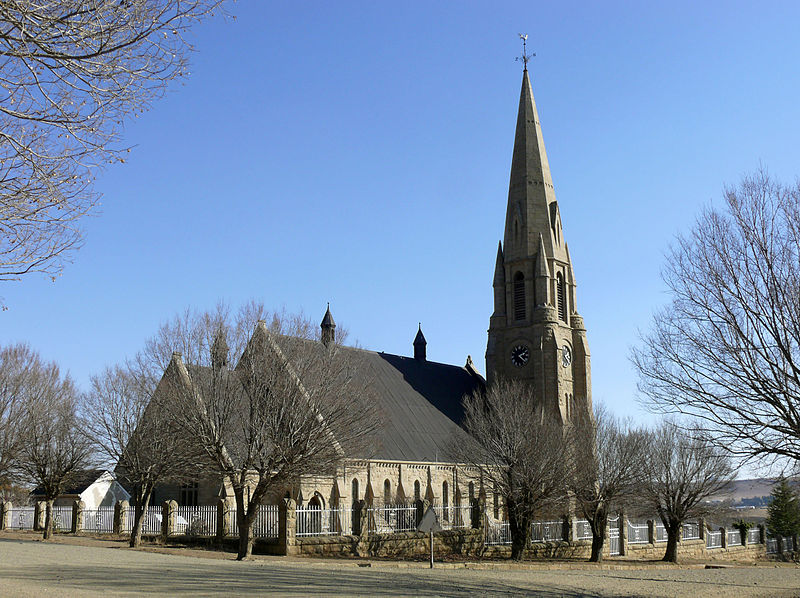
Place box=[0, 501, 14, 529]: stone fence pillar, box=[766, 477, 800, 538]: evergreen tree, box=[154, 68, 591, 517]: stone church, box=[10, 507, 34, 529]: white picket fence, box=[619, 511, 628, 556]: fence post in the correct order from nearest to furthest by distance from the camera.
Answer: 1. box=[0, 501, 14, 529]: stone fence pillar
2. box=[10, 507, 34, 529]: white picket fence
3. box=[619, 511, 628, 556]: fence post
4. box=[154, 68, 591, 517]: stone church
5. box=[766, 477, 800, 538]: evergreen tree

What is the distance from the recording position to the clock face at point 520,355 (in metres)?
55.9

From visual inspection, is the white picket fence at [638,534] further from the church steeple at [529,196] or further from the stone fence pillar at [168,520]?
the stone fence pillar at [168,520]

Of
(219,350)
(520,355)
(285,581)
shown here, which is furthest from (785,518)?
(285,581)

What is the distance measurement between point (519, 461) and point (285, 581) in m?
18.9

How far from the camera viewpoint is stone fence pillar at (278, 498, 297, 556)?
88.3 feet

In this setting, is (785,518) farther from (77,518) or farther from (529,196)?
(77,518)

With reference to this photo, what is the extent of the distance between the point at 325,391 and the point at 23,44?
21178mm

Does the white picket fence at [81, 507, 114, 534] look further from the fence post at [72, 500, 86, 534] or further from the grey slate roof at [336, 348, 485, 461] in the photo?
the grey slate roof at [336, 348, 485, 461]

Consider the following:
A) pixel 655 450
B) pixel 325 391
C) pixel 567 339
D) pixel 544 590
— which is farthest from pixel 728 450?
pixel 567 339

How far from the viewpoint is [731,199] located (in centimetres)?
1730

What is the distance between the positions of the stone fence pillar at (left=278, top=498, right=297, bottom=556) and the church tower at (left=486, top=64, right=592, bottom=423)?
98.7 ft

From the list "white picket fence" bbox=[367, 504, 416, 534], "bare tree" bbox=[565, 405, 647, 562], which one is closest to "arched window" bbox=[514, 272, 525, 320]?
"bare tree" bbox=[565, 405, 647, 562]

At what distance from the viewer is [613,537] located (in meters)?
43.4

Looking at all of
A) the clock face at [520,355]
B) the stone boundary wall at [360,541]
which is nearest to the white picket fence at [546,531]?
the stone boundary wall at [360,541]
